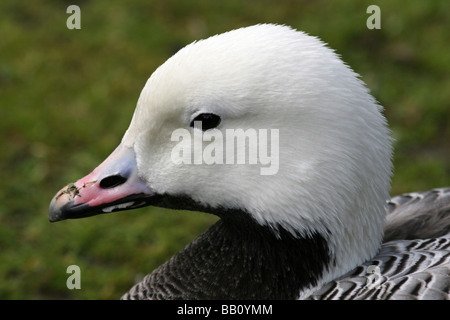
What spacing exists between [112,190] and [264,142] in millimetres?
589

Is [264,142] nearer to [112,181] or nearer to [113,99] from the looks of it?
[112,181]

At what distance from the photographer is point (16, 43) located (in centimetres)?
568

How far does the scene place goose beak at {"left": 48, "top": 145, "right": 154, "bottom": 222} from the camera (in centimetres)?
239

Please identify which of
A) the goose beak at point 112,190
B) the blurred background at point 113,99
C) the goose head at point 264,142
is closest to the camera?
the goose head at point 264,142

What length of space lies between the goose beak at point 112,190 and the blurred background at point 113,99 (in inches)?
52.7

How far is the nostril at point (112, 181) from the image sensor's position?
2.39 m

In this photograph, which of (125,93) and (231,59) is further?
(125,93)

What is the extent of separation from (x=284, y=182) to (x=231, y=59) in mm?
449

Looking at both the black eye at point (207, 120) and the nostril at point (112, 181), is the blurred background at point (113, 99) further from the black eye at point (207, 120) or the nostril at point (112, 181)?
the black eye at point (207, 120)

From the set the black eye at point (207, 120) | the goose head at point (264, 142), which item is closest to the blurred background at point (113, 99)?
the goose head at point (264, 142)

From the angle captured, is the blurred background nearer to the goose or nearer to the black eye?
the goose

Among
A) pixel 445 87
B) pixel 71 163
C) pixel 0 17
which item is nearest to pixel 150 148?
pixel 71 163
